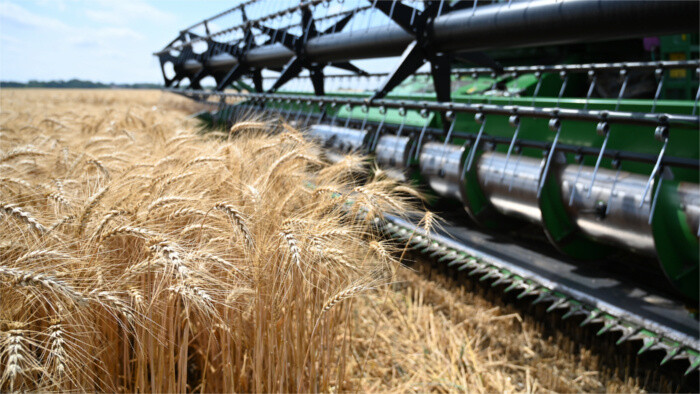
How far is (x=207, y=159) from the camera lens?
6.47 feet

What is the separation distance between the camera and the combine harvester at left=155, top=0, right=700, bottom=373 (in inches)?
86.3

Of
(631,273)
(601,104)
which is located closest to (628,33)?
(601,104)

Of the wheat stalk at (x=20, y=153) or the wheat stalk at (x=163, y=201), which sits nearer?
the wheat stalk at (x=163, y=201)

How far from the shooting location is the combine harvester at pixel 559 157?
2191 mm

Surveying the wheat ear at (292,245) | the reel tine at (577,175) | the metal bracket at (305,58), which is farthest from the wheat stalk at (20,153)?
the metal bracket at (305,58)

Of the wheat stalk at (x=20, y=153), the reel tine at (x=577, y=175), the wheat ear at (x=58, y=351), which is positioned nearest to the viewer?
the wheat ear at (x=58, y=351)

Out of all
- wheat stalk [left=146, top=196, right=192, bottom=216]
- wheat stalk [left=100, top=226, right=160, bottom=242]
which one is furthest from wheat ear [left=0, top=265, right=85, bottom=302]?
wheat stalk [left=146, top=196, right=192, bottom=216]

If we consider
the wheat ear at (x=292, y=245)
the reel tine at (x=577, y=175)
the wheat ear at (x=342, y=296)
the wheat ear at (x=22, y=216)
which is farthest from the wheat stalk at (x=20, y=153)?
the reel tine at (x=577, y=175)

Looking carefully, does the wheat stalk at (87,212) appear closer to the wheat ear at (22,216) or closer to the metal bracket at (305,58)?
the wheat ear at (22,216)

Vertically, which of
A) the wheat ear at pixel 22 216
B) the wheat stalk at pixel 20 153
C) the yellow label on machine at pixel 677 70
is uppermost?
the yellow label on machine at pixel 677 70

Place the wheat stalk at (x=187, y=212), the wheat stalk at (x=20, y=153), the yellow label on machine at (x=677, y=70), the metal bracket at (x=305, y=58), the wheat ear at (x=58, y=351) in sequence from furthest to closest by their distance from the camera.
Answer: the metal bracket at (x=305, y=58), the yellow label on machine at (x=677, y=70), the wheat stalk at (x=20, y=153), the wheat stalk at (x=187, y=212), the wheat ear at (x=58, y=351)

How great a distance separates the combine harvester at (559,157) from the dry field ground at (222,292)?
316 mm

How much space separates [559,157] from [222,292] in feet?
7.25

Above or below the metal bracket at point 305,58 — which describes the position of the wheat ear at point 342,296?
below
